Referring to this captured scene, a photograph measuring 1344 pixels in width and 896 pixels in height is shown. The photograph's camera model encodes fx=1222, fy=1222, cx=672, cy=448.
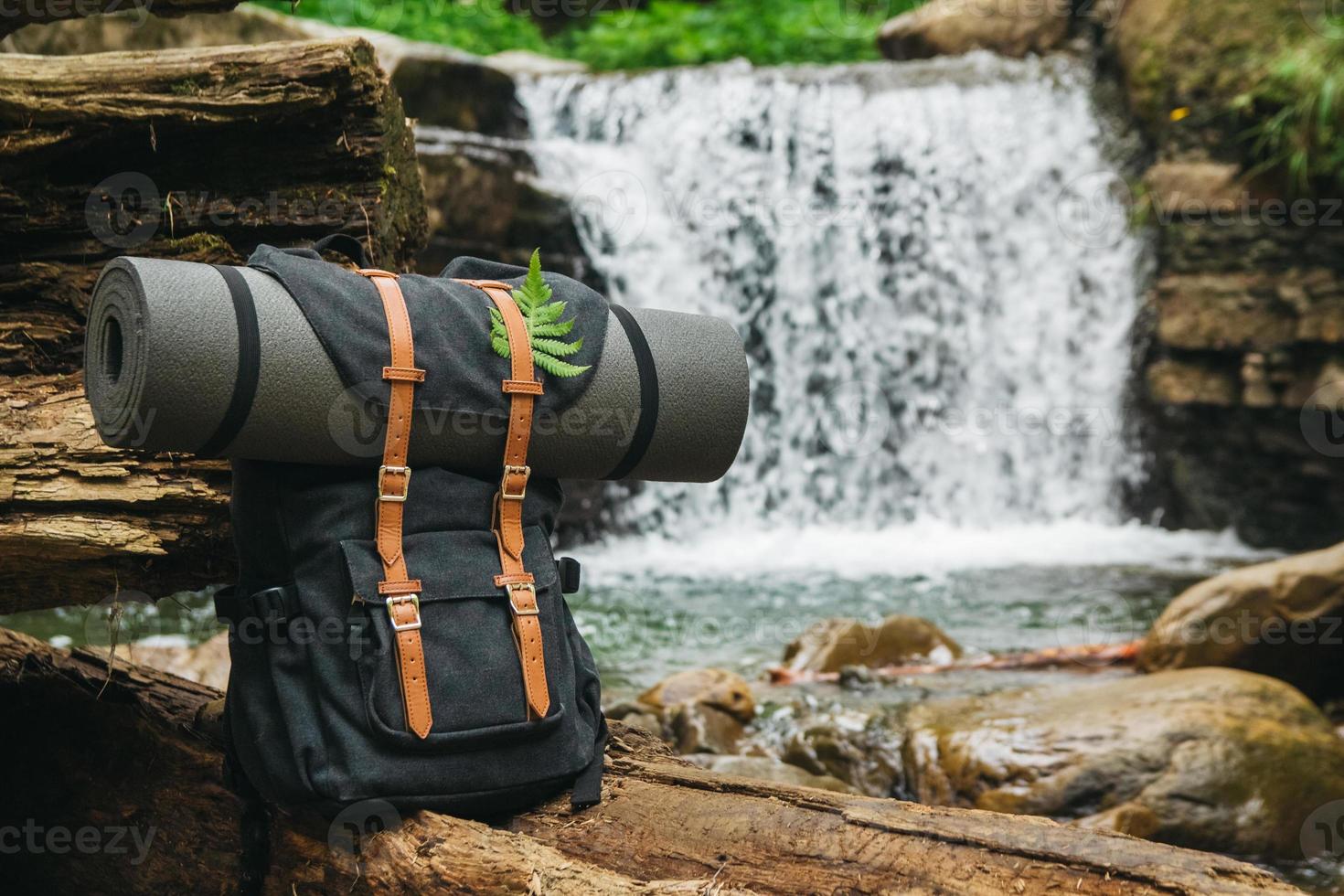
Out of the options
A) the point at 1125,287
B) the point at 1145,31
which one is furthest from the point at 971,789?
→ the point at 1145,31

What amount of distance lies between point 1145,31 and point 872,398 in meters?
3.55

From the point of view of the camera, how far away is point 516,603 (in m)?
1.91

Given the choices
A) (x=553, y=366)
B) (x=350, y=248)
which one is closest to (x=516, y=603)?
(x=553, y=366)

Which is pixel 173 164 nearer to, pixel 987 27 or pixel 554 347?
pixel 554 347

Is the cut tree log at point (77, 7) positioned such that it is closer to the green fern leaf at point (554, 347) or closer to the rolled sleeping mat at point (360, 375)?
the rolled sleeping mat at point (360, 375)

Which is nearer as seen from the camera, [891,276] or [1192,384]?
[1192,384]

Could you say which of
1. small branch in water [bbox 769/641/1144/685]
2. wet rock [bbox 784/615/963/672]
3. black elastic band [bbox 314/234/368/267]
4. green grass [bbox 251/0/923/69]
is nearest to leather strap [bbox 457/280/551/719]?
black elastic band [bbox 314/234/368/267]

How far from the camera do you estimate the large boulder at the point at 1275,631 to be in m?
4.86

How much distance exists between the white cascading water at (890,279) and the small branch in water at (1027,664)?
355 cm

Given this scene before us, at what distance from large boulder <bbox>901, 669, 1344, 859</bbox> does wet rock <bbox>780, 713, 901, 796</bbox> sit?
0.09 metres

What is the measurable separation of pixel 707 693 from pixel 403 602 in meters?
2.99

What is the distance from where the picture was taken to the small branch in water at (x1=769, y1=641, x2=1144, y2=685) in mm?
5242

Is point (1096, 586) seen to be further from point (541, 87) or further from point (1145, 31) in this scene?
point (541, 87)

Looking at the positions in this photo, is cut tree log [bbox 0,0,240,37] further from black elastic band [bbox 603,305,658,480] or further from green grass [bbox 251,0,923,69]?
green grass [bbox 251,0,923,69]
